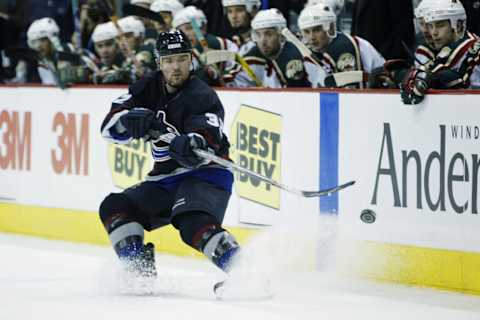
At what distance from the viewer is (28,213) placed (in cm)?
887

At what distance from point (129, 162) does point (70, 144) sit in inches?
27.5

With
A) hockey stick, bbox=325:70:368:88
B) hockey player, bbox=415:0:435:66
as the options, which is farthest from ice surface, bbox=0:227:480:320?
hockey player, bbox=415:0:435:66

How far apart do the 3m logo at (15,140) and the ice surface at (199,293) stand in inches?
48.2

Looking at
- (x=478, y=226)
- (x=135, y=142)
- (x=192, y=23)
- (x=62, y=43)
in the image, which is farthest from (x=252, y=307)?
(x=62, y=43)

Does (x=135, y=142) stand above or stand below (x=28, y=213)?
above

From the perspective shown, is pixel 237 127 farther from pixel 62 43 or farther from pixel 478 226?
pixel 62 43

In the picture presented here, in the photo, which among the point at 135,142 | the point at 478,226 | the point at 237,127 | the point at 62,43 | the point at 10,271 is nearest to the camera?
the point at 478,226

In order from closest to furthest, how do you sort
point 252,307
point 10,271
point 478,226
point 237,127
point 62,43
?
point 252,307, point 478,226, point 10,271, point 237,127, point 62,43

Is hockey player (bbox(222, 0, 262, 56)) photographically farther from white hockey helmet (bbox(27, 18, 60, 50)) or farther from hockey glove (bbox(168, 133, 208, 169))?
hockey glove (bbox(168, 133, 208, 169))

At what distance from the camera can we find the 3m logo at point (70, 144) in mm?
8453

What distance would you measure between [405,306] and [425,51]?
1832 mm

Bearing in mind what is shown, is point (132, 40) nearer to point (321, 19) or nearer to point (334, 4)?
point (334, 4)

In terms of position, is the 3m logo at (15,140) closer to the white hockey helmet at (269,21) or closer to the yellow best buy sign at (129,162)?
the yellow best buy sign at (129,162)

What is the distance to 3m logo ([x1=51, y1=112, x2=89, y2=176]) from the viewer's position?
845cm
